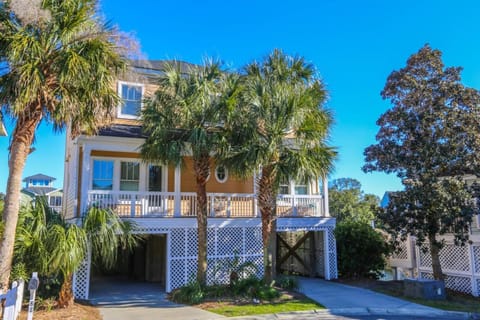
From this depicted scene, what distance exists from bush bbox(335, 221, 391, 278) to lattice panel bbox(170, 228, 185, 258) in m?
7.30

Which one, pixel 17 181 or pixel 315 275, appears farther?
pixel 315 275

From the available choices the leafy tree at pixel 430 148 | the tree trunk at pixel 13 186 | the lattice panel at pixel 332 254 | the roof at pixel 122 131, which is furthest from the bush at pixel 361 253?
the tree trunk at pixel 13 186

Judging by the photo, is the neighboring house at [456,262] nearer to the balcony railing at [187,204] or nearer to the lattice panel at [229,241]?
the balcony railing at [187,204]

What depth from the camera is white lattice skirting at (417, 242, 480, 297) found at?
1456 cm

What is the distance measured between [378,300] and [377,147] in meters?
5.74

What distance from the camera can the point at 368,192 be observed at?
53.9 meters

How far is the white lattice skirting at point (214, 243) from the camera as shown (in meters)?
14.2

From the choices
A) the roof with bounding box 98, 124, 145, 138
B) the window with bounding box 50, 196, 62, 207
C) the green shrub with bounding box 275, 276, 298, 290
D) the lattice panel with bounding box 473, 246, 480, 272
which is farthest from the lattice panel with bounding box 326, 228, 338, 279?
the window with bounding box 50, 196, 62, 207

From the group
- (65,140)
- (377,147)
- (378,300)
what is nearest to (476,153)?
(377,147)

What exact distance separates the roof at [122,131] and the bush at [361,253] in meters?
10.0

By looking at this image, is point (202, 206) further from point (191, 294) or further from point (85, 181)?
point (85, 181)

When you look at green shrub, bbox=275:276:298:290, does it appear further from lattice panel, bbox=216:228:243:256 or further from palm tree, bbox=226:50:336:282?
lattice panel, bbox=216:228:243:256

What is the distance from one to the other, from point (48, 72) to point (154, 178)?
311 inches

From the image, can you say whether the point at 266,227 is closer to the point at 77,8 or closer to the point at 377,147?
the point at 377,147
